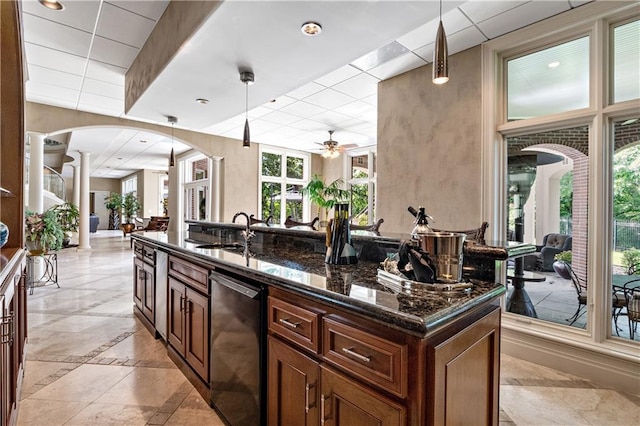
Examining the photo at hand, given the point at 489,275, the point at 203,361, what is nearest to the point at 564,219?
the point at 489,275

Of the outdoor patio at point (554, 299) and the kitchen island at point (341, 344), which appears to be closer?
the kitchen island at point (341, 344)

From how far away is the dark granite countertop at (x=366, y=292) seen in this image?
99 cm

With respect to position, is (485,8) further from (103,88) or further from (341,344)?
(103,88)

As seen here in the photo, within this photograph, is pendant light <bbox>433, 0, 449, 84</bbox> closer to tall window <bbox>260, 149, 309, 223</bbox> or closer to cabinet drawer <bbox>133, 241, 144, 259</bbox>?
cabinet drawer <bbox>133, 241, 144, 259</bbox>

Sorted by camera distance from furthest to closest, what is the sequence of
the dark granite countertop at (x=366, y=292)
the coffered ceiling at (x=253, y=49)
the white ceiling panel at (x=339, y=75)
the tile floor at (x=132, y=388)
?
1. the white ceiling panel at (x=339, y=75)
2. the coffered ceiling at (x=253, y=49)
3. the tile floor at (x=132, y=388)
4. the dark granite countertop at (x=366, y=292)

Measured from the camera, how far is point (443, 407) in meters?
1.04

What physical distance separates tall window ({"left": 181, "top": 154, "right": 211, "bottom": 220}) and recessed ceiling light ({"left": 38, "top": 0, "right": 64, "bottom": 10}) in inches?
236

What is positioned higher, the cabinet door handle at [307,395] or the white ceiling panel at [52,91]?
the white ceiling panel at [52,91]

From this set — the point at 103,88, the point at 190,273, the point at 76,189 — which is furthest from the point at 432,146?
the point at 76,189

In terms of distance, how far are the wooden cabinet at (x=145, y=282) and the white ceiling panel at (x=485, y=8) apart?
11.0 feet

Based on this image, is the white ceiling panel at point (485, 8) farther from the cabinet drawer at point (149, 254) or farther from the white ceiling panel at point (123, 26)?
the cabinet drawer at point (149, 254)

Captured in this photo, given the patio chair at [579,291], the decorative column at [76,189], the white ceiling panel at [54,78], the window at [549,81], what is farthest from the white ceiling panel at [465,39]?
the decorative column at [76,189]

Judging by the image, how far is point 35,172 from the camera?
18.4 feet

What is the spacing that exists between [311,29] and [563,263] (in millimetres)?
2827
